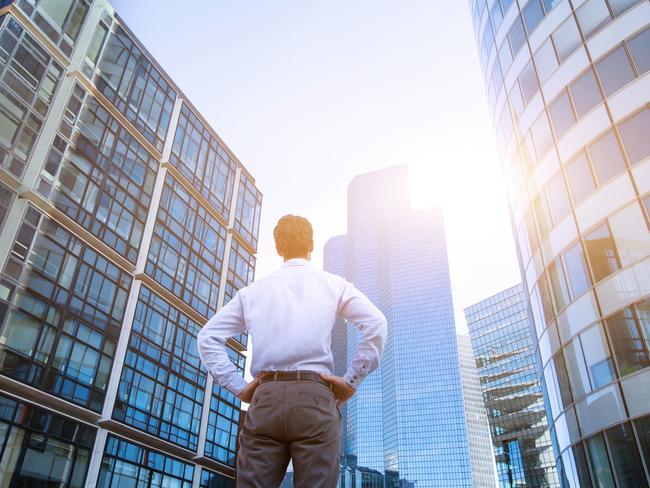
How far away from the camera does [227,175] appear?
42.1 metres

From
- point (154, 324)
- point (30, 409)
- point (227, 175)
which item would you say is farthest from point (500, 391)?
point (30, 409)

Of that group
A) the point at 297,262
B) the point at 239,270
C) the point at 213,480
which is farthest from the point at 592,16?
the point at 213,480

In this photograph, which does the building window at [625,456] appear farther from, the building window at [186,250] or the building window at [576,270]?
the building window at [186,250]

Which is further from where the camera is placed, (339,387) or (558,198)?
(558,198)

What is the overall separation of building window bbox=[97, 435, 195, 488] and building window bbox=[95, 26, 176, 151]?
16.8m

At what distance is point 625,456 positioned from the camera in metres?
15.3

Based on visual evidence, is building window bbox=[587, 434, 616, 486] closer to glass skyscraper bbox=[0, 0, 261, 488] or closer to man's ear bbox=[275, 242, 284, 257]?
man's ear bbox=[275, 242, 284, 257]

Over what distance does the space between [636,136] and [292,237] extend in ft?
54.1

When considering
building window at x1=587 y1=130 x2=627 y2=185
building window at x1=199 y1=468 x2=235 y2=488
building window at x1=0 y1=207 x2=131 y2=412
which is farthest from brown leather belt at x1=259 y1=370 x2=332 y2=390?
building window at x1=199 y1=468 x2=235 y2=488

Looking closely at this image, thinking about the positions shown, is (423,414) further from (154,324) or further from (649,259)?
(649,259)

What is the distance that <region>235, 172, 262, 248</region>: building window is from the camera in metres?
42.9

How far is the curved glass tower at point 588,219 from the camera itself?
51.4 ft

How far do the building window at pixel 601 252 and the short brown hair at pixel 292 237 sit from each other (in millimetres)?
15398

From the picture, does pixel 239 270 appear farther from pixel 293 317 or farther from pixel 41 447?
pixel 293 317
